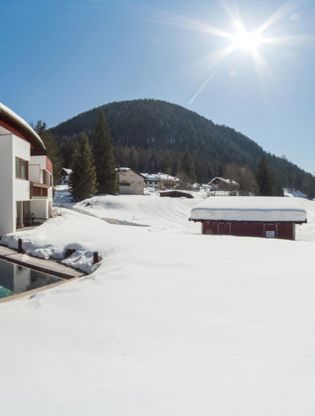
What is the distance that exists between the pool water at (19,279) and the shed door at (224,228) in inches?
561

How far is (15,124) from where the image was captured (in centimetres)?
2211

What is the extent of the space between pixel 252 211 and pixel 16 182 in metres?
15.7

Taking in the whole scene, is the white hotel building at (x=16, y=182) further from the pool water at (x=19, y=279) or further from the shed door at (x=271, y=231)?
the shed door at (x=271, y=231)

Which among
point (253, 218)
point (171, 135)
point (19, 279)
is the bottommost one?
point (19, 279)

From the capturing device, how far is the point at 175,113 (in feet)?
610

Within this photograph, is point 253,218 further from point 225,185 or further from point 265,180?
point 225,185

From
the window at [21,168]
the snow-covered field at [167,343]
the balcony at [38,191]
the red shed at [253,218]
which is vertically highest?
the window at [21,168]

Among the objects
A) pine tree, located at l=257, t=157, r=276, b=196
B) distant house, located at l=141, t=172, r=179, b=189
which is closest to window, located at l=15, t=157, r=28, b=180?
pine tree, located at l=257, t=157, r=276, b=196

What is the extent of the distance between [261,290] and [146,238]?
32.0ft

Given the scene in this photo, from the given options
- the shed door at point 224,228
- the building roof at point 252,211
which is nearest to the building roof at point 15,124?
the building roof at point 252,211

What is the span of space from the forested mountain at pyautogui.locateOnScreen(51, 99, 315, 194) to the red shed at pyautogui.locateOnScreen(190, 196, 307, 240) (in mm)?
102941

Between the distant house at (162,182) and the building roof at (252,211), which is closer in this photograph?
the building roof at (252,211)

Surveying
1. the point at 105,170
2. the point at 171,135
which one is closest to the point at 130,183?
the point at 105,170

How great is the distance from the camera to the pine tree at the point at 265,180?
200ft
